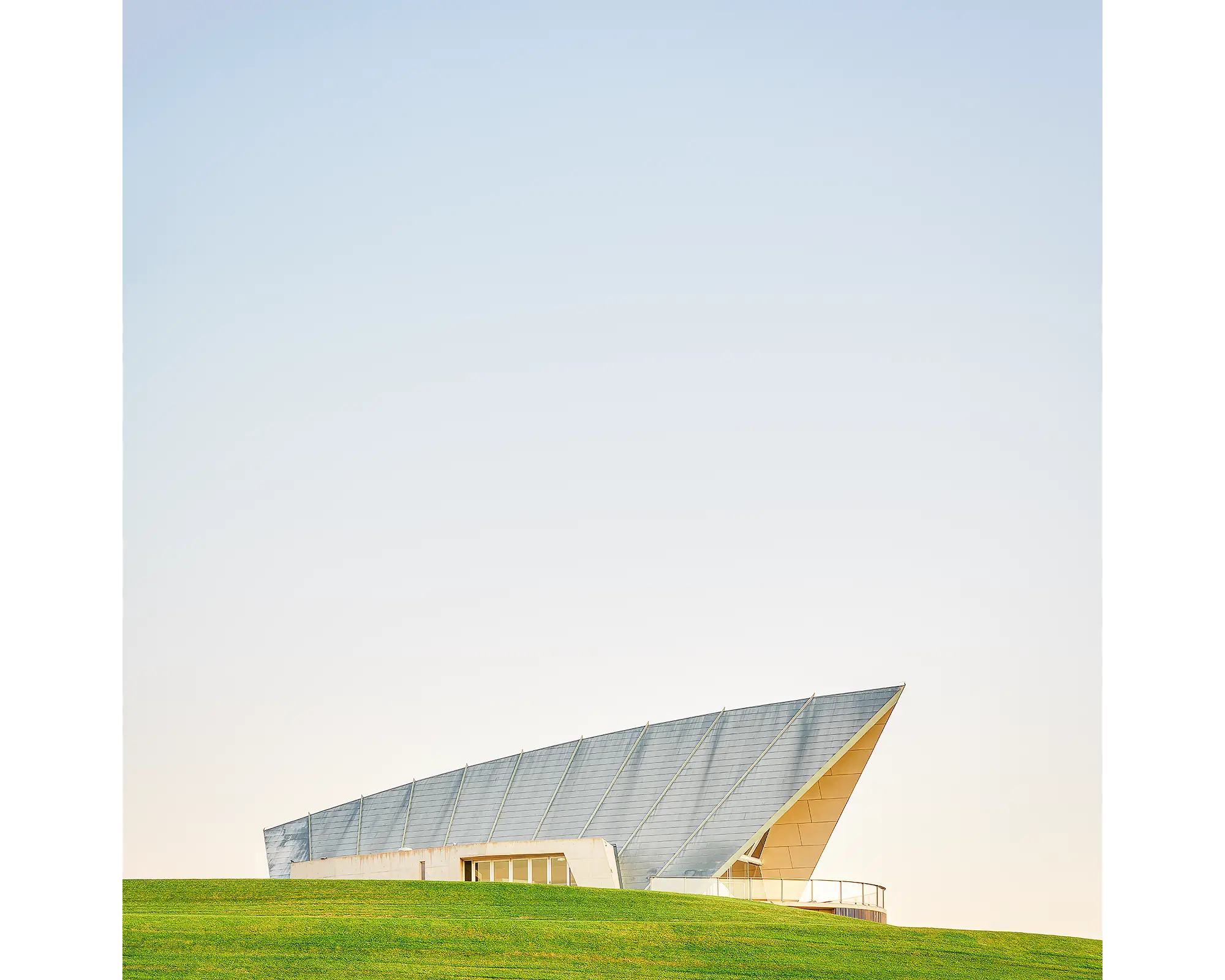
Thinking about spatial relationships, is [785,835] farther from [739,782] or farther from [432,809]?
[432,809]

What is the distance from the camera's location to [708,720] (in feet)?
77.3

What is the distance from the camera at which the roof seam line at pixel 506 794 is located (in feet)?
81.7

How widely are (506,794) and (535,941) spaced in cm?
1648

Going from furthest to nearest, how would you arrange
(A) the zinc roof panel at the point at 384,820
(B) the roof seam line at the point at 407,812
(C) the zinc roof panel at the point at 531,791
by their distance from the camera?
(A) the zinc roof panel at the point at 384,820
(B) the roof seam line at the point at 407,812
(C) the zinc roof panel at the point at 531,791

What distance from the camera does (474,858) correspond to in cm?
2334

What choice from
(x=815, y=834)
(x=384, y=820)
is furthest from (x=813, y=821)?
(x=384, y=820)

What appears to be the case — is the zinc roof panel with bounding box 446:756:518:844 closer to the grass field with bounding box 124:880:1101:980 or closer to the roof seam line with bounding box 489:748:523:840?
the roof seam line with bounding box 489:748:523:840

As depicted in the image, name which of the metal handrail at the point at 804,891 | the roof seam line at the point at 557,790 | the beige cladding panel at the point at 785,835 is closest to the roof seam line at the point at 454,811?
the roof seam line at the point at 557,790

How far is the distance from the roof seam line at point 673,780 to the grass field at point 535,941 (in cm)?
1069

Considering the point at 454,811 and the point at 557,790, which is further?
the point at 454,811

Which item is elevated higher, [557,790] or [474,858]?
[557,790]
